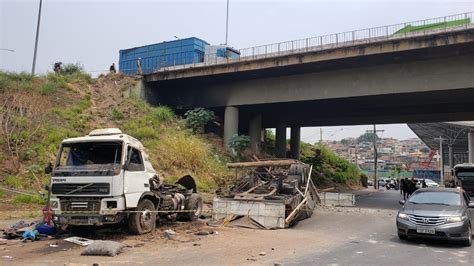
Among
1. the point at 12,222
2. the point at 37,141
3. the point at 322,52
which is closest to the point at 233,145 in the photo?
the point at 322,52

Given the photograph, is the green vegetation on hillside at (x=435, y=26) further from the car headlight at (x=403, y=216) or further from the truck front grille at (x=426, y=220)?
the truck front grille at (x=426, y=220)

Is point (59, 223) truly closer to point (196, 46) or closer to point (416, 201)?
point (416, 201)

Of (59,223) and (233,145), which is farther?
(233,145)

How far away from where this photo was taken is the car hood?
35.0ft

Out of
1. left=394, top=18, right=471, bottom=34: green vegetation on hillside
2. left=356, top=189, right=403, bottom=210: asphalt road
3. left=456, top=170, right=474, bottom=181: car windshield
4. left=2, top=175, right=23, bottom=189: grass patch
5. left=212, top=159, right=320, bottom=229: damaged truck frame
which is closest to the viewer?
left=212, top=159, right=320, bottom=229: damaged truck frame

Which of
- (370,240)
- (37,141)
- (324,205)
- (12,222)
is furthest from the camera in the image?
(37,141)

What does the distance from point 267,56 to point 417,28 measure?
913 centimetres

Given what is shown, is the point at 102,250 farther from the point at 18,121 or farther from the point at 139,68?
the point at 139,68

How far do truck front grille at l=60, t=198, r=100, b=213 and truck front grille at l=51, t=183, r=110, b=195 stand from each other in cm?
19

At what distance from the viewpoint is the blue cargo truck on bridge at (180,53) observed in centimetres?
3353

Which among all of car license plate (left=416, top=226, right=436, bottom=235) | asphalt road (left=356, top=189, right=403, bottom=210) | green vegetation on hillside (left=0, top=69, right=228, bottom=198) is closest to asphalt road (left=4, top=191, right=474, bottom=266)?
car license plate (left=416, top=226, right=436, bottom=235)

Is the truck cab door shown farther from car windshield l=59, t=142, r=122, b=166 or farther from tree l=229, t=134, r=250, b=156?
tree l=229, t=134, r=250, b=156

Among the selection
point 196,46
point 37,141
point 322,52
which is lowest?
point 37,141

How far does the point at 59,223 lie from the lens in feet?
35.0
